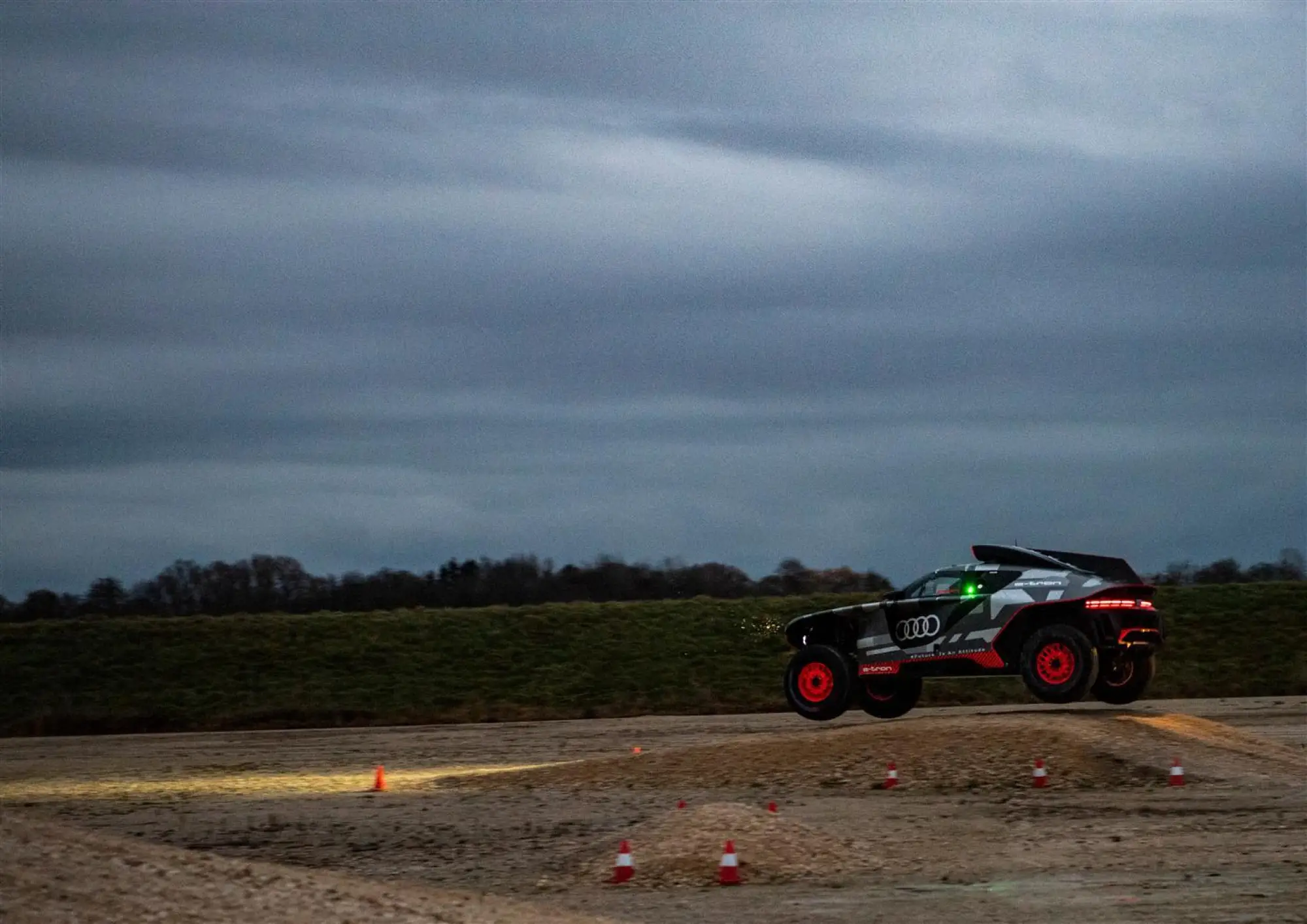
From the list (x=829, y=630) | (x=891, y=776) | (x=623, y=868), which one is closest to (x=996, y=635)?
(x=829, y=630)

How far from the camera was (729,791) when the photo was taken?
57.7ft

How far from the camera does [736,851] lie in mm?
12539

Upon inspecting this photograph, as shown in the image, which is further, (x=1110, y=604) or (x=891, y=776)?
(x=1110, y=604)

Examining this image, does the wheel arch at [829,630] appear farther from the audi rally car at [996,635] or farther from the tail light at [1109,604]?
the tail light at [1109,604]

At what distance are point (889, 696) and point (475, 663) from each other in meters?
20.6

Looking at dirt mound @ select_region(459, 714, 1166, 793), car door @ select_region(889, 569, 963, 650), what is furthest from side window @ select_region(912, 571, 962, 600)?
dirt mound @ select_region(459, 714, 1166, 793)

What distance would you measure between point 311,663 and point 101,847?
32755mm

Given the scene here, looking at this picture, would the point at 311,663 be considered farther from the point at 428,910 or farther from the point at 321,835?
the point at 428,910

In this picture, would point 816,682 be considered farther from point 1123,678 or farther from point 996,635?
point 1123,678

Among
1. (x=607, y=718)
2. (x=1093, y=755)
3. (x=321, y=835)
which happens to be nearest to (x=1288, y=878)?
(x=1093, y=755)

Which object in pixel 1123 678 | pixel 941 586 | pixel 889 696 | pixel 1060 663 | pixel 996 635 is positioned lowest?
pixel 889 696

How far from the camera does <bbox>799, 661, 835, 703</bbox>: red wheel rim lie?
21703 mm

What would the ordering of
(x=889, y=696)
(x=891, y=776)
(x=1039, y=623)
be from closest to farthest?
(x=891, y=776) → (x=1039, y=623) → (x=889, y=696)

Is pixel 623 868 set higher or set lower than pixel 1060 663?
lower
